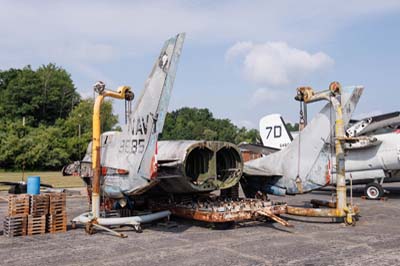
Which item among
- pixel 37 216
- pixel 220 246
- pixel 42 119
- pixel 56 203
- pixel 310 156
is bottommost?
pixel 220 246

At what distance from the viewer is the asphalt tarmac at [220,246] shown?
6.60m

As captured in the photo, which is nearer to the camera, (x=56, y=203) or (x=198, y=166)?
(x=56, y=203)

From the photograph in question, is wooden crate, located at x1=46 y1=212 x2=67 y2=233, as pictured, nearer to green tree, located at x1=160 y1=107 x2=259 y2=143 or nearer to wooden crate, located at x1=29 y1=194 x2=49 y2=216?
wooden crate, located at x1=29 y1=194 x2=49 y2=216

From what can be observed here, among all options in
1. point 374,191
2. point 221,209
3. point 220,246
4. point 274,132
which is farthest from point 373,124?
point 220,246

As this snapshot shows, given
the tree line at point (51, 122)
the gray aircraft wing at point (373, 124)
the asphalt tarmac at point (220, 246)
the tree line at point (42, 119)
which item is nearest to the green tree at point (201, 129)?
the tree line at point (51, 122)

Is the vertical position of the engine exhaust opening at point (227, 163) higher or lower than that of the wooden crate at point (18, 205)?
higher

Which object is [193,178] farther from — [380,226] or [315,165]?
[380,226]

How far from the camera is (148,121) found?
9.09 m

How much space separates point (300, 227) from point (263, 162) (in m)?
2.81

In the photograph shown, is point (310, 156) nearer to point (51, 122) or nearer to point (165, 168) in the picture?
point (165, 168)

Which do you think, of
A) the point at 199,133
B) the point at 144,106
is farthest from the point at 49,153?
the point at 144,106

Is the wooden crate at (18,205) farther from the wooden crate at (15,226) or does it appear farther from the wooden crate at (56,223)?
the wooden crate at (56,223)

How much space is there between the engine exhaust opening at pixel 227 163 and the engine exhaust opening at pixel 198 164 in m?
0.52

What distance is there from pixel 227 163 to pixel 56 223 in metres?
4.56
